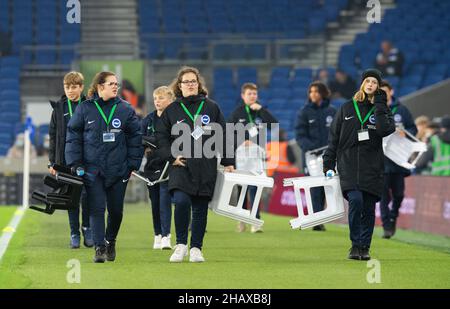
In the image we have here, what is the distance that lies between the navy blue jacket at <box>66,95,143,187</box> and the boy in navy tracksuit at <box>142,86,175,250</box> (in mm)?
1958

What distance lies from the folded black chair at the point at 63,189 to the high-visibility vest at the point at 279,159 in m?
12.4

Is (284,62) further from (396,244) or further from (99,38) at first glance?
(396,244)

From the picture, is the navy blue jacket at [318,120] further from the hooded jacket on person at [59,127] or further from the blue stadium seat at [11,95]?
the blue stadium seat at [11,95]

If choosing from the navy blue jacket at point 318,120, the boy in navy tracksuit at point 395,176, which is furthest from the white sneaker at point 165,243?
the navy blue jacket at point 318,120

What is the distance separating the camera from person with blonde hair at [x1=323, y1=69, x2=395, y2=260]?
471 inches

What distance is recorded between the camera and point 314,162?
16281mm

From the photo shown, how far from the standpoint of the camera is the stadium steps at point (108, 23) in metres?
36.5

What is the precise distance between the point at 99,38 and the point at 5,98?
13.0 ft

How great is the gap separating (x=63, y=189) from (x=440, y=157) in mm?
10544
